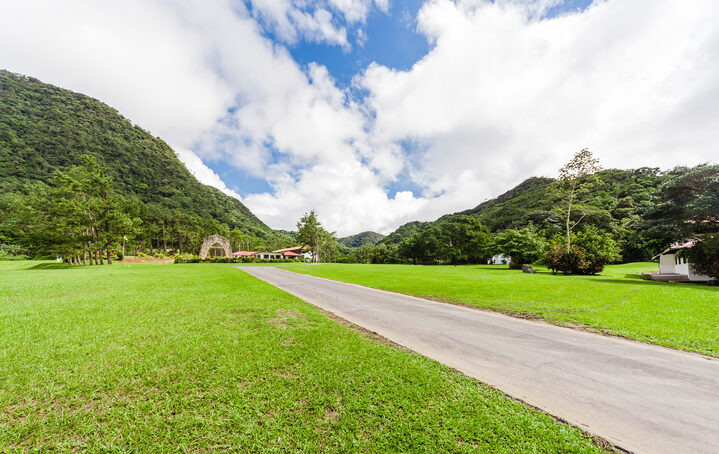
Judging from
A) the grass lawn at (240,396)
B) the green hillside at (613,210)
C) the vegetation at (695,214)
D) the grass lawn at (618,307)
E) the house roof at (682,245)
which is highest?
the green hillside at (613,210)

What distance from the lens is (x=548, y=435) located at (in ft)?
9.17

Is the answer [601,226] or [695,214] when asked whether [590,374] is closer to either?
[695,214]

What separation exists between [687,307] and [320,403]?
1326cm

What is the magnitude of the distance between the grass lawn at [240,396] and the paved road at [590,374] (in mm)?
640

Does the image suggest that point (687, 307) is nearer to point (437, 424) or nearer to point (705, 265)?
point (437, 424)

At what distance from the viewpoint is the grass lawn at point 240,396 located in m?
2.69

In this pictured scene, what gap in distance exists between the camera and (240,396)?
138 inches

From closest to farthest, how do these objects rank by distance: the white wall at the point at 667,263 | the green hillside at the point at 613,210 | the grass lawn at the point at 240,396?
the grass lawn at the point at 240,396, the white wall at the point at 667,263, the green hillside at the point at 613,210

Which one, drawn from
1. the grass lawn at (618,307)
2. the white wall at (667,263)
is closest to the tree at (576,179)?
the white wall at (667,263)

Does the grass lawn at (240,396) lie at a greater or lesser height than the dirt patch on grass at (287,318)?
greater

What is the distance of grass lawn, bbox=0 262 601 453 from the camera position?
269 cm

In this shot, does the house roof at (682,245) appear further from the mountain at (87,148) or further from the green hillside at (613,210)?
the mountain at (87,148)

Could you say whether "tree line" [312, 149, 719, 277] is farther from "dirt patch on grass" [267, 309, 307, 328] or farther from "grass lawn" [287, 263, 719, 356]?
"dirt patch on grass" [267, 309, 307, 328]

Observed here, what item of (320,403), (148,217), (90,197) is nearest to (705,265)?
(320,403)
